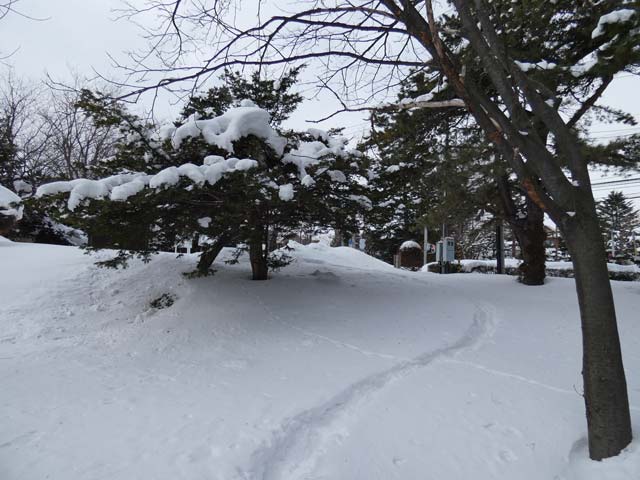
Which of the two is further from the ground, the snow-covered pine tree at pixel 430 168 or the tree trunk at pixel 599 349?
the snow-covered pine tree at pixel 430 168

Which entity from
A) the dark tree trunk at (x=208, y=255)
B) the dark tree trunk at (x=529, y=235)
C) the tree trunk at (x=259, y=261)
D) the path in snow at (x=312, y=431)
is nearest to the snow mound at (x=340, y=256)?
the tree trunk at (x=259, y=261)

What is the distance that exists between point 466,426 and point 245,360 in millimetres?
2403

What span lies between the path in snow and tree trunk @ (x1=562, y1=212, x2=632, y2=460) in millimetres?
1606

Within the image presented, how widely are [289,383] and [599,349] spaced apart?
248cm

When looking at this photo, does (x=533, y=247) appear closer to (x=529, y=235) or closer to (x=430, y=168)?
(x=529, y=235)

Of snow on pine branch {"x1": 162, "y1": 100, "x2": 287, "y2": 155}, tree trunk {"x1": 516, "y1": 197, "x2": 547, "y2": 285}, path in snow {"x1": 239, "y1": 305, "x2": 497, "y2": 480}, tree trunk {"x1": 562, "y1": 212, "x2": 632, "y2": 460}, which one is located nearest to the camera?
tree trunk {"x1": 562, "y1": 212, "x2": 632, "y2": 460}

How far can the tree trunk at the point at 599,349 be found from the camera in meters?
2.13

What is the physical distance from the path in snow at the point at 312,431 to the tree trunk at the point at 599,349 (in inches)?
63.2

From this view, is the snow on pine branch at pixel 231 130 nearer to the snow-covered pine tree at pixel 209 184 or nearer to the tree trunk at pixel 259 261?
the snow-covered pine tree at pixel 209 184

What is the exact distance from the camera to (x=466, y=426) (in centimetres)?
271

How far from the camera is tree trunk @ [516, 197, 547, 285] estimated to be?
8430mm

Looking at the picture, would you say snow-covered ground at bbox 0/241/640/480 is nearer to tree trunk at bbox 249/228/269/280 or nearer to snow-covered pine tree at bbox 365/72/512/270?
tree trunk at bbox 249/228/269/280

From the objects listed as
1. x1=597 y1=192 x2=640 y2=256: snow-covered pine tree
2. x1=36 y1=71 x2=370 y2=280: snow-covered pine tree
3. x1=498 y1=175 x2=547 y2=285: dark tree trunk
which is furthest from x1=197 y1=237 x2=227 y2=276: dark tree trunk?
x1=597 y1=192 x2=640 y2=256: snow-covered pine tree

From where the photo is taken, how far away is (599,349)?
7.05 feet
